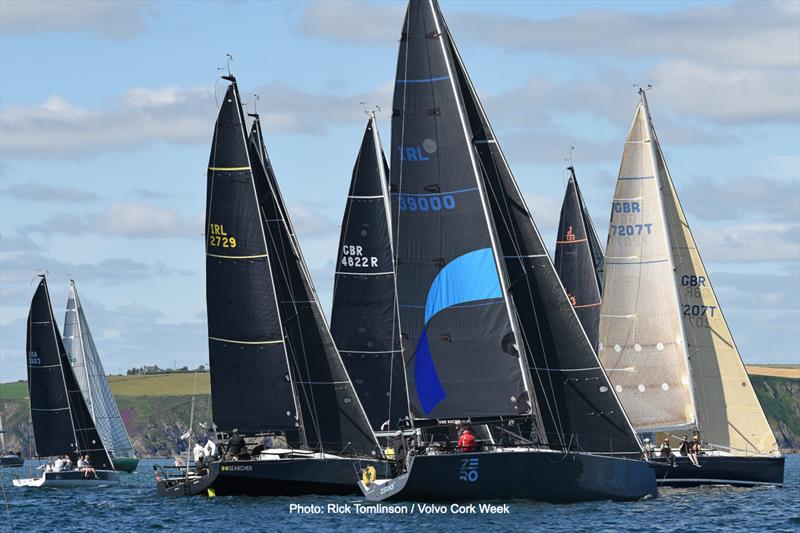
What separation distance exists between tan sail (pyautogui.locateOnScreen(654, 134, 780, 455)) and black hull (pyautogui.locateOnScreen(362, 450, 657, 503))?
42.6 ft

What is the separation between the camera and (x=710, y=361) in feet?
169

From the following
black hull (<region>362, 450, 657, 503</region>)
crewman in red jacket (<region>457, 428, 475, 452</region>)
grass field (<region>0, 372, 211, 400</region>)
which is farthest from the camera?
grass field (<region>0, 372, 211, 400</region>)

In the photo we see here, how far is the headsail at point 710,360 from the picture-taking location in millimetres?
50969

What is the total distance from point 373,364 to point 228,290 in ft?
22.0

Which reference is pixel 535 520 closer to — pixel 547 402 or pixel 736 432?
pixel 547 402

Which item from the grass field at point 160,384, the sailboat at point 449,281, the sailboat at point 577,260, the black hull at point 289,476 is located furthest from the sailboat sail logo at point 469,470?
the grass field at point 160,384

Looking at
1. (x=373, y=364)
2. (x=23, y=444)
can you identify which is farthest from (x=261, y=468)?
(x=23, y=444)

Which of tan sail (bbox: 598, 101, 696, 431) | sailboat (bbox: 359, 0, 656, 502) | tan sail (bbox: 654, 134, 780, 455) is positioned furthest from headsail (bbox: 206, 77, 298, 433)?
tan sail (bbox: 654, 134, 780, 455)

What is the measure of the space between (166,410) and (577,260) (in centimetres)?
12007

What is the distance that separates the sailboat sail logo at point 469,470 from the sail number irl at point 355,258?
55.5ft

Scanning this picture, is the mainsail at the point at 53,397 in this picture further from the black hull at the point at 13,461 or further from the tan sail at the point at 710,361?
the black hull at the point at 13,461

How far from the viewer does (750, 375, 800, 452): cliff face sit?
163000 millimetres

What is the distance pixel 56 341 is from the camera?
72.0 meters

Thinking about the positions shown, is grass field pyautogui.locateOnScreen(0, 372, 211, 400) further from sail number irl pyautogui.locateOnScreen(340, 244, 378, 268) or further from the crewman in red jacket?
the crewman in red jacket
